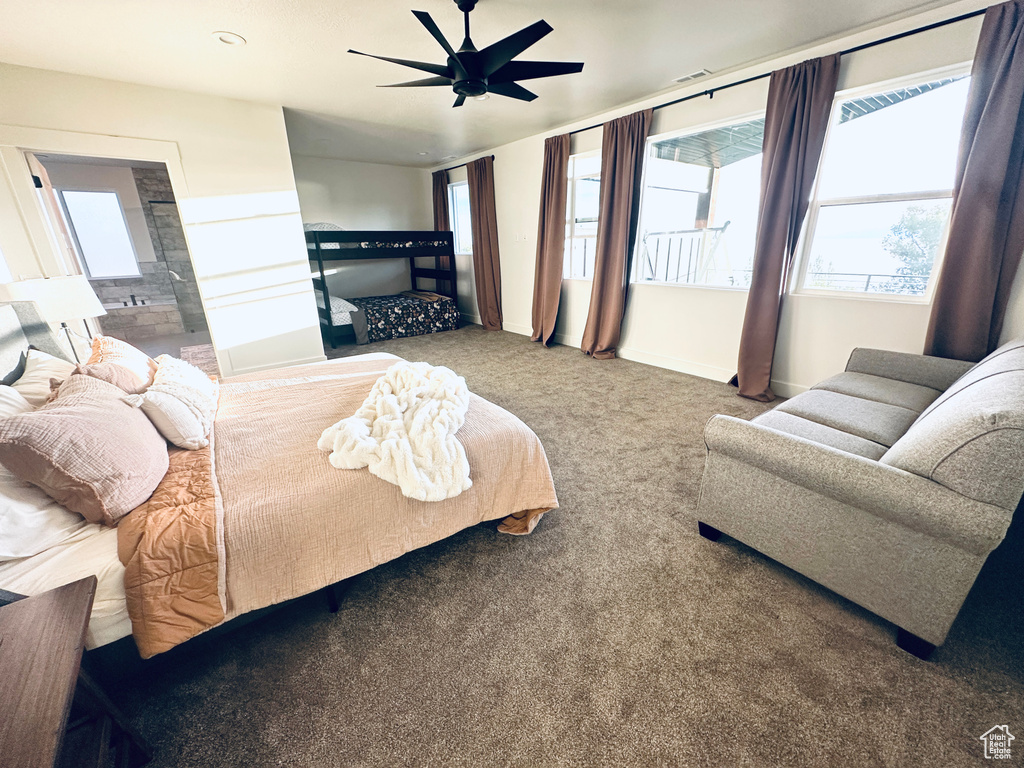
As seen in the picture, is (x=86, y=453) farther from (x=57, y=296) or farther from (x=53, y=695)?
(x=57, y=296)

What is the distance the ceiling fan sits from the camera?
6.22ft

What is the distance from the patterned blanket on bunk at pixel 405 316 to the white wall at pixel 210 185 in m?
1.07

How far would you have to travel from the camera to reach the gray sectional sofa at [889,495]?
1076mm

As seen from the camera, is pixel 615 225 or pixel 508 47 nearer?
pixel 508 47

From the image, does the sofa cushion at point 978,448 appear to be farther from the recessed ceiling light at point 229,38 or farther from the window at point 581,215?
the recessed ceiling light at point 229,38

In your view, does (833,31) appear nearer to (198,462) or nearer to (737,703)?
(737,703)

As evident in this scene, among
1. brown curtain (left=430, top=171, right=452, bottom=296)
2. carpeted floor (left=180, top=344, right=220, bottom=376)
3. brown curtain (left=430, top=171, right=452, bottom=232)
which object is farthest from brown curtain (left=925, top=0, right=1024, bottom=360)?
brown curtain (left=430, top=171, right=452, bottom=232)

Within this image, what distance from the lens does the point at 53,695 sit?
66 cm

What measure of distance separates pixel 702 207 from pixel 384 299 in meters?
4.44

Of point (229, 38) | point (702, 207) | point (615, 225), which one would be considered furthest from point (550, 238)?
point (229, 38)

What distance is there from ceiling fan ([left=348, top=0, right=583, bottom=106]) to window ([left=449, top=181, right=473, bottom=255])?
4083mm

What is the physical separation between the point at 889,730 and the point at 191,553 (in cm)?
198

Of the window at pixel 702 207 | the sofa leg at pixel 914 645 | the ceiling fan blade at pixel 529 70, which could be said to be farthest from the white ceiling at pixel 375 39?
the sofa leg at pixel 914 645

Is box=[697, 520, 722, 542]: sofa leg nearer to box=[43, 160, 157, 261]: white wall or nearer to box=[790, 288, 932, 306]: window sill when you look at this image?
box=[790, 288, 932, 306]: window sill
